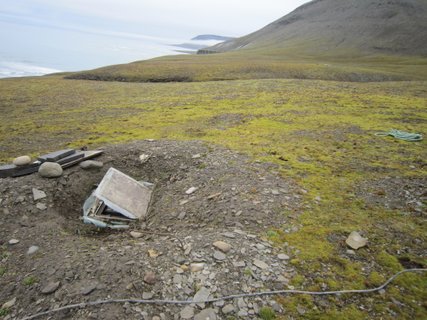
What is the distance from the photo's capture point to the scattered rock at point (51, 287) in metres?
5.84

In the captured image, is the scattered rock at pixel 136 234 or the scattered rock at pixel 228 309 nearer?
the scattered rock at pixel 228 309

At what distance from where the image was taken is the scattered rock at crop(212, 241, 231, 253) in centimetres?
668

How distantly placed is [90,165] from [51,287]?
629cm

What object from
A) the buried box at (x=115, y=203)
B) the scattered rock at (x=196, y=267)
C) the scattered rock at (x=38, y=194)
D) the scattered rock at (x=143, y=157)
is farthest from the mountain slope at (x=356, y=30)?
the scattered rock at (x=196, y=267)

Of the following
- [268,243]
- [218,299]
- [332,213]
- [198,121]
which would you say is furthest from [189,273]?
[198,121]

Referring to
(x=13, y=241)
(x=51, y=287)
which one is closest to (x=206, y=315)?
(x=51, y=287)

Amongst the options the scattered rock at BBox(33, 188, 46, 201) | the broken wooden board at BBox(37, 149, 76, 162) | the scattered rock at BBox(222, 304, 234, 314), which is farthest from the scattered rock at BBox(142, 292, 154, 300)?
the broken wooden board at BBox(37, 149, 76, 162)

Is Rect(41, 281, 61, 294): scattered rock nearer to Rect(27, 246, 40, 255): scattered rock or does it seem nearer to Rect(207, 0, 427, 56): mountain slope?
Rect(27, 246, 40, 255): scattered rock

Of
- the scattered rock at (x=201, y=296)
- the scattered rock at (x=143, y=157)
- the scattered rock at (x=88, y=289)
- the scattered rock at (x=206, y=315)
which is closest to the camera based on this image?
the scattered rock at (x=206, y=315)

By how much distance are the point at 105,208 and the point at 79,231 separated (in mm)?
1349

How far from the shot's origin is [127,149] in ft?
43.9

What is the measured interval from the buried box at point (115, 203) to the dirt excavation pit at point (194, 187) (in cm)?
34

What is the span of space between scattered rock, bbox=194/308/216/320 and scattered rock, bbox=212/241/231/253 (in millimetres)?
1557

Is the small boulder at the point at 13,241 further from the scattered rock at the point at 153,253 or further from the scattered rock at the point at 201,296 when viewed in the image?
the scattered rock at the point at 201,296
